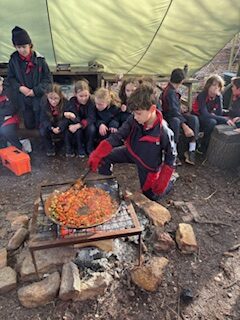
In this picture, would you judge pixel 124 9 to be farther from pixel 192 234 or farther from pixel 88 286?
pixel 88 286

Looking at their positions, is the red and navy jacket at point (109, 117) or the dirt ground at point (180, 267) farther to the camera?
the red and navy jacket at point (109, 117)

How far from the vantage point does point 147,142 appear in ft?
10.7

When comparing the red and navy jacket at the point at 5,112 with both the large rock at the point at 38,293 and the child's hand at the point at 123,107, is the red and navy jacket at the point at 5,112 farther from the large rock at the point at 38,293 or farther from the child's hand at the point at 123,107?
the large rock at the point at 38,293

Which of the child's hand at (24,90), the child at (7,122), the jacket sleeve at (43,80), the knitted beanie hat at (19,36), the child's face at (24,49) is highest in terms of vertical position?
the knitted beanie hat at (19,36)

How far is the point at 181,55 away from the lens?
5.88 m

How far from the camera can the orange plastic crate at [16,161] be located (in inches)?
164

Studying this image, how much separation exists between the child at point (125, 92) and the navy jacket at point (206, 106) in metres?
1.11

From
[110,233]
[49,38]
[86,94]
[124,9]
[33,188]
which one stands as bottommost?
[33,188]

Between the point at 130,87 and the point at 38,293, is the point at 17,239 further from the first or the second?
the point at 130,87

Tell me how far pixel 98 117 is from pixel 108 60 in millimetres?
1649

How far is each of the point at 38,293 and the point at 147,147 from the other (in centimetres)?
174

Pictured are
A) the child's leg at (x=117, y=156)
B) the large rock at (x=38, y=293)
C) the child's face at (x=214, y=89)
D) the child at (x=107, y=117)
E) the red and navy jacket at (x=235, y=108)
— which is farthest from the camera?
the red and navy jacket at (x=235, y=108)

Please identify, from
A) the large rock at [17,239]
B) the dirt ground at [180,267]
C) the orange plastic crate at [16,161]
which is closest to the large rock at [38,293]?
the dirt ground at [180,267]

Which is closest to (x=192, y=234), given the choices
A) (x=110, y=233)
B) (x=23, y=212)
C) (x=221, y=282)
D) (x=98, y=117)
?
(x=221, y=282)
